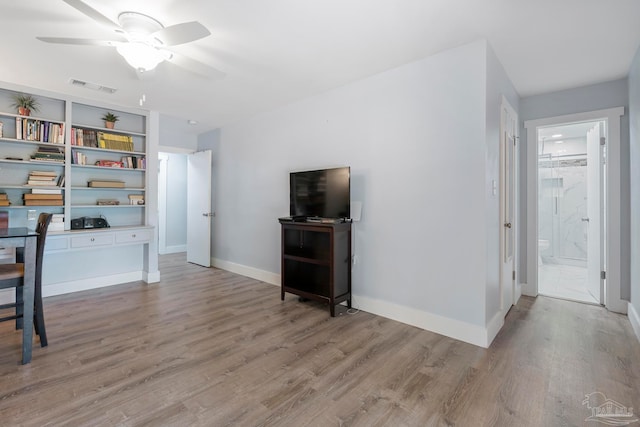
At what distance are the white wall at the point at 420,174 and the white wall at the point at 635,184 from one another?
3.18 ft

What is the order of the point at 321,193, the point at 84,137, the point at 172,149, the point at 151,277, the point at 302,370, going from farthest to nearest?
the point at 172,149
the point at 151,277
the point at 84,137
the point at 321,193
the point at 302,370

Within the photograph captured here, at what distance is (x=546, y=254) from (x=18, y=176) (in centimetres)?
840

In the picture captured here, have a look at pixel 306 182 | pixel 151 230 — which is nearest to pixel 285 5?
pixel 306 182

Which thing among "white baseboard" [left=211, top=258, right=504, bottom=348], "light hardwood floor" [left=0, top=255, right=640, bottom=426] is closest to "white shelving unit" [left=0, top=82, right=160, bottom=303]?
"light hardwood floor" [left=0, top=255, right=640, bottom=426]

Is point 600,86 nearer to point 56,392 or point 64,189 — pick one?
point 56,392

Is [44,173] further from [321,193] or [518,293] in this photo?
[518,293]

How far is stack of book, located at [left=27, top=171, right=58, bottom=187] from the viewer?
347 centimetres

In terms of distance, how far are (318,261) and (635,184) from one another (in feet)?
9.70

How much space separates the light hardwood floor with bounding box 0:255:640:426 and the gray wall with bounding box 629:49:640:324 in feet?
1.21

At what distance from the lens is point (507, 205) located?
306 centimetres

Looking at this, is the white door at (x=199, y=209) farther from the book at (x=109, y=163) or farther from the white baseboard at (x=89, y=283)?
the book at (x=109, y=163)

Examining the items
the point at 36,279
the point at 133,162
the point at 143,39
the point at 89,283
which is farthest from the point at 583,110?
the point at 89,283

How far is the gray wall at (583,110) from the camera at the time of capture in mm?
3125

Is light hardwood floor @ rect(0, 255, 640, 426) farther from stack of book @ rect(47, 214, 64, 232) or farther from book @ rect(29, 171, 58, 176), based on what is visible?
book @ rect(29, 171, 58, 176)
